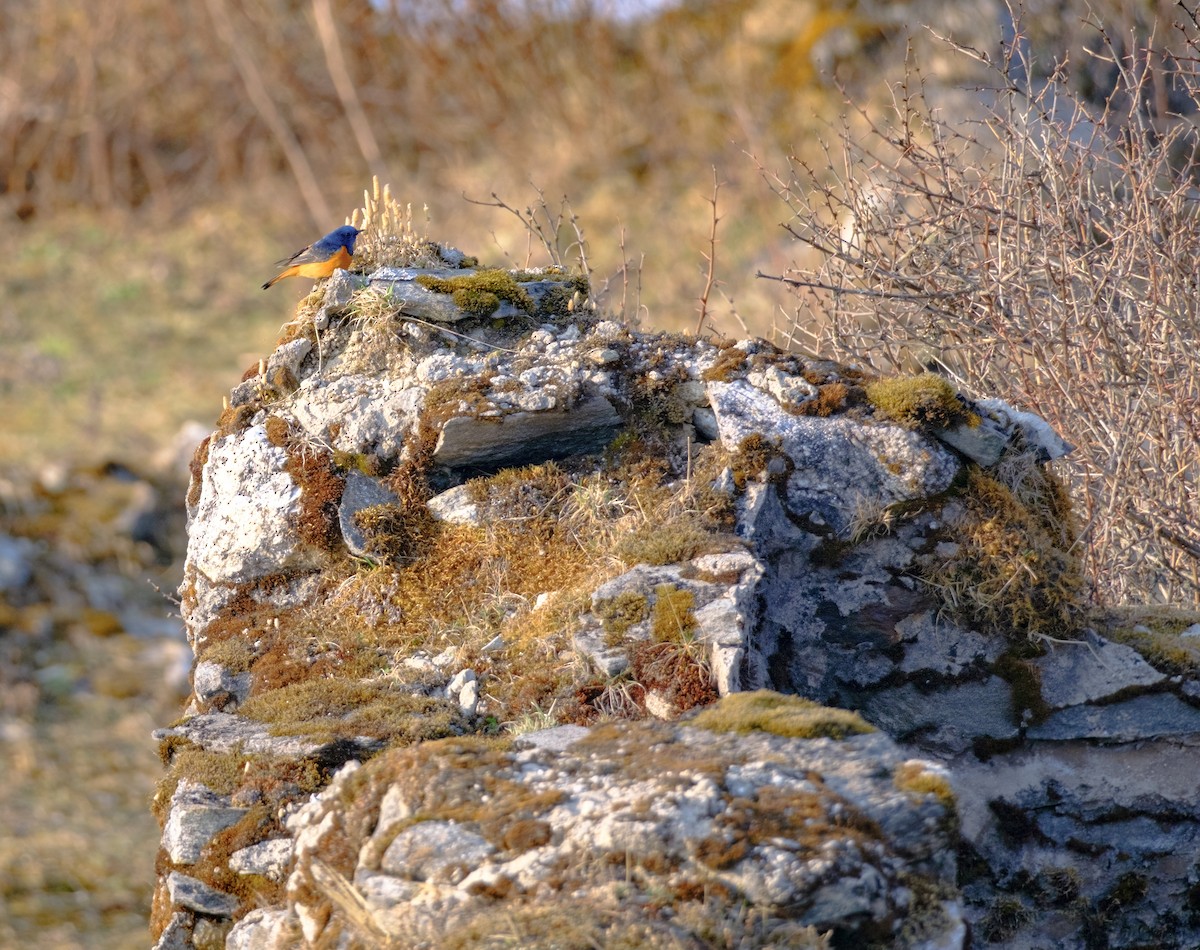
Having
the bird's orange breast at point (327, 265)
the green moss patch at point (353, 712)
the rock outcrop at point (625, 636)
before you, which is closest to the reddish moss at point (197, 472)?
the rock outcrop at point (625, 636)

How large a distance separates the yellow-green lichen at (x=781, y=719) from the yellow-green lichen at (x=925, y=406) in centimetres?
143

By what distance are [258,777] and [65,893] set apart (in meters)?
5.24

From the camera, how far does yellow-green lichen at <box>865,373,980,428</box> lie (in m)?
4.39

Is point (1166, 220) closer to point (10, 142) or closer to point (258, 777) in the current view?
point (258, 777)

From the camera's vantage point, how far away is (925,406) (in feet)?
14.4

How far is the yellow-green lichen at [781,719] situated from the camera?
3145 mm

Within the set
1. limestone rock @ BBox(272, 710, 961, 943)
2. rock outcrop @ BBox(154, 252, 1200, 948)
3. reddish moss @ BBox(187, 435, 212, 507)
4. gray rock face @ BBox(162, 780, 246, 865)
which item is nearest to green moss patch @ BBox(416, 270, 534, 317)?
rock outcrop @ BBox(154, 252, 1200, 948)

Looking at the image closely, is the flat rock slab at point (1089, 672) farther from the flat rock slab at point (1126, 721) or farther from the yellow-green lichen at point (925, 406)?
the yellow-green lichen at point (925, 406)

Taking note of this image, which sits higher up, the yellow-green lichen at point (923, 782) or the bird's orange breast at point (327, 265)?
the bird's orange breast at point (327, 265)

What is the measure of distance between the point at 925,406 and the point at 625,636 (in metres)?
1.38

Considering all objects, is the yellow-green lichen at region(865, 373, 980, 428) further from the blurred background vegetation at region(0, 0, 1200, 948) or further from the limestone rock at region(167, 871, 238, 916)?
the limestone rock at region(167, 871, 238, 916)

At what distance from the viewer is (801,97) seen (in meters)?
15.8

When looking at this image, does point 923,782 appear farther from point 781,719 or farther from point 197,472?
point 197,472

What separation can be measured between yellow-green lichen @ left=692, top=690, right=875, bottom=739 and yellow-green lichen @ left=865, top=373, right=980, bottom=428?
1.43 m
